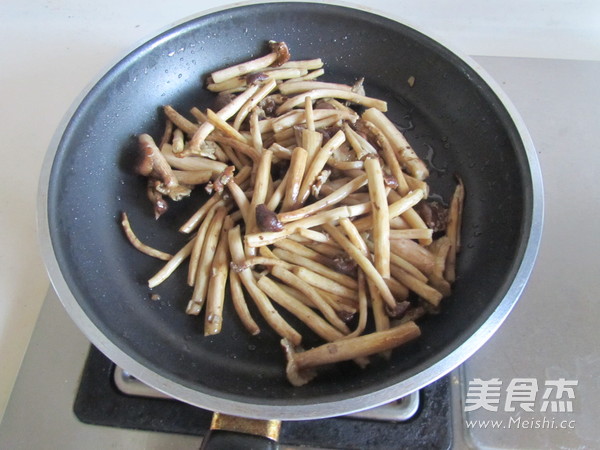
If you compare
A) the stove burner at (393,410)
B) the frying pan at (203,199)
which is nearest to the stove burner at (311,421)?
the stove burner at (393,410)

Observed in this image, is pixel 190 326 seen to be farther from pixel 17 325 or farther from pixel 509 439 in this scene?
pixel 509 439

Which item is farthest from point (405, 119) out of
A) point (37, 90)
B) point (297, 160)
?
point (37, 90)

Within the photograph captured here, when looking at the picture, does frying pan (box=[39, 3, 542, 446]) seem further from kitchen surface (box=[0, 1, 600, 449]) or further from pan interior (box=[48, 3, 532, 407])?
kitchen surface (box=[0, 1, 600, 449])

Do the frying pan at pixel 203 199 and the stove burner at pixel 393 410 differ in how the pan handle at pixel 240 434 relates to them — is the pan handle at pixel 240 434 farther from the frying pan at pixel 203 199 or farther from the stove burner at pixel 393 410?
the stove burner at pixel 393 410

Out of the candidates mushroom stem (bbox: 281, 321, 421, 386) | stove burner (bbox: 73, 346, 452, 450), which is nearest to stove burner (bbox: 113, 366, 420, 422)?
stove burner (bbox: 73, 346, 452, 450)

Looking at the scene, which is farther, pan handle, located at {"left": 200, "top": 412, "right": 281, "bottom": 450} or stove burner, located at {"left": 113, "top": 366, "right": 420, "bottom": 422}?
stove burner, located at {"left": 113, "top": 366, "right": 420, "bottom": 422}
